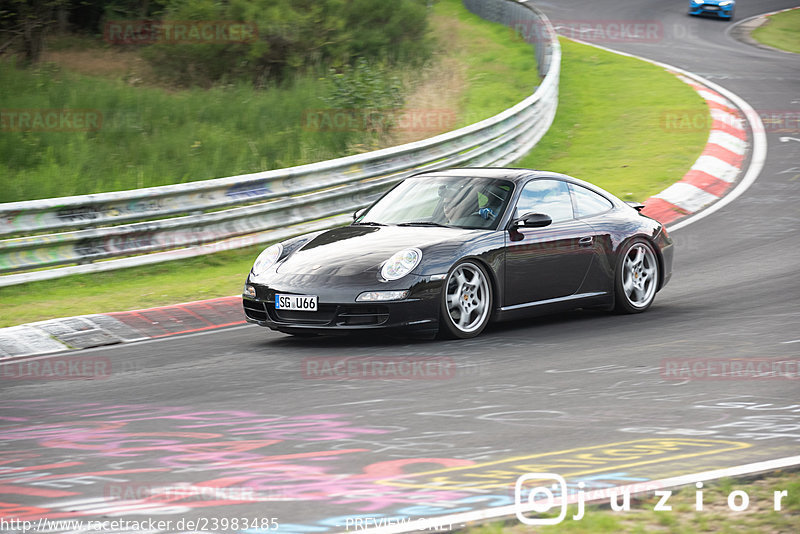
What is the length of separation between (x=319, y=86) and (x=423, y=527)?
50.5 feet

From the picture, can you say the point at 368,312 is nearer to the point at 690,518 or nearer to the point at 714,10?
the point at 690,518

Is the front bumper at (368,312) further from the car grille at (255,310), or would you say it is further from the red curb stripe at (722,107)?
the red curb stripe at (722,107)

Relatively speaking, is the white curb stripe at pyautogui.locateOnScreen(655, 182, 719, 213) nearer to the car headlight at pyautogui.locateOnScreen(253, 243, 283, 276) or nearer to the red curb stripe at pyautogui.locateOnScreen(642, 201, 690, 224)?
the red curb stripe at pyautogui.locateOnScreen(642, 201, 690, 224)

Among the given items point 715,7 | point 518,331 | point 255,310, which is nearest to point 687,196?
point 518,331

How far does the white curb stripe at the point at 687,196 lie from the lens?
14125 mm

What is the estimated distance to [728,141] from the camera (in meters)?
17.8

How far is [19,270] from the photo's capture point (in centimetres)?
1024

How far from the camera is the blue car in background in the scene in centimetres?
3797

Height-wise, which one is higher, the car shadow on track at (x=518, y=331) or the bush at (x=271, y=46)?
the bush at (x=271, y=46)

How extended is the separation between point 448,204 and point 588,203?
1371 millimetres

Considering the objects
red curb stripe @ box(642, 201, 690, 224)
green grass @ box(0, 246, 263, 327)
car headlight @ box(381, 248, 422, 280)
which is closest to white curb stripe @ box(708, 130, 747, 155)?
red curb stripe @ box(642, 201, 690, 224)

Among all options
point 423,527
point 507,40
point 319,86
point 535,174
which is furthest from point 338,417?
point 507,40

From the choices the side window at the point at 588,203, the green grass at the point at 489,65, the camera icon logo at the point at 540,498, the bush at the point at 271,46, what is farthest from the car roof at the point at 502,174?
the bush at the point at 271,46

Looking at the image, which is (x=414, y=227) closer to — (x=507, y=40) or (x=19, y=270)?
(x=19, y=270)
